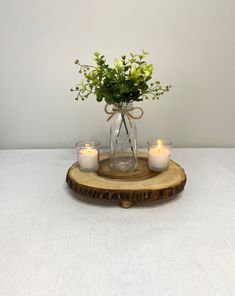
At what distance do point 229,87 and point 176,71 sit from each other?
0.22 meters

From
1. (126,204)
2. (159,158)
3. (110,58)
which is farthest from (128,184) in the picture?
(110,58)

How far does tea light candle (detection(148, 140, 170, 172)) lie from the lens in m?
0.87

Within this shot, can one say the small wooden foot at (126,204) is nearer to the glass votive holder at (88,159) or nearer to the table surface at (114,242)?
the table surface at (114,242)

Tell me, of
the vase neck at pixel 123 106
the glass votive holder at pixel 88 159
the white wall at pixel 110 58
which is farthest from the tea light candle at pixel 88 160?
the white wall at pixel 110 58

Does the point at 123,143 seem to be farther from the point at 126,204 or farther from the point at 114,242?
the point at 114,242

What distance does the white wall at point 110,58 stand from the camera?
3.54ft

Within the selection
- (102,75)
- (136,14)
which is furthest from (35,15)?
(102,75)

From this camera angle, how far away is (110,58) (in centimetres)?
112

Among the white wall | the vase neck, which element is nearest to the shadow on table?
the vase neck

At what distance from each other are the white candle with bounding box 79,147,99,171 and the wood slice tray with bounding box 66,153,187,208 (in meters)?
0.02

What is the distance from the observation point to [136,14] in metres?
1.08

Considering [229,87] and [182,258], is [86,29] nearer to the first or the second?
[229,87]

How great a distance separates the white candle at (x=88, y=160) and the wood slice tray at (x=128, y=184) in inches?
0.8

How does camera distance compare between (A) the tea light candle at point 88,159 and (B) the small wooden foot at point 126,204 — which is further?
(A) the tea light candle at point 88,159
